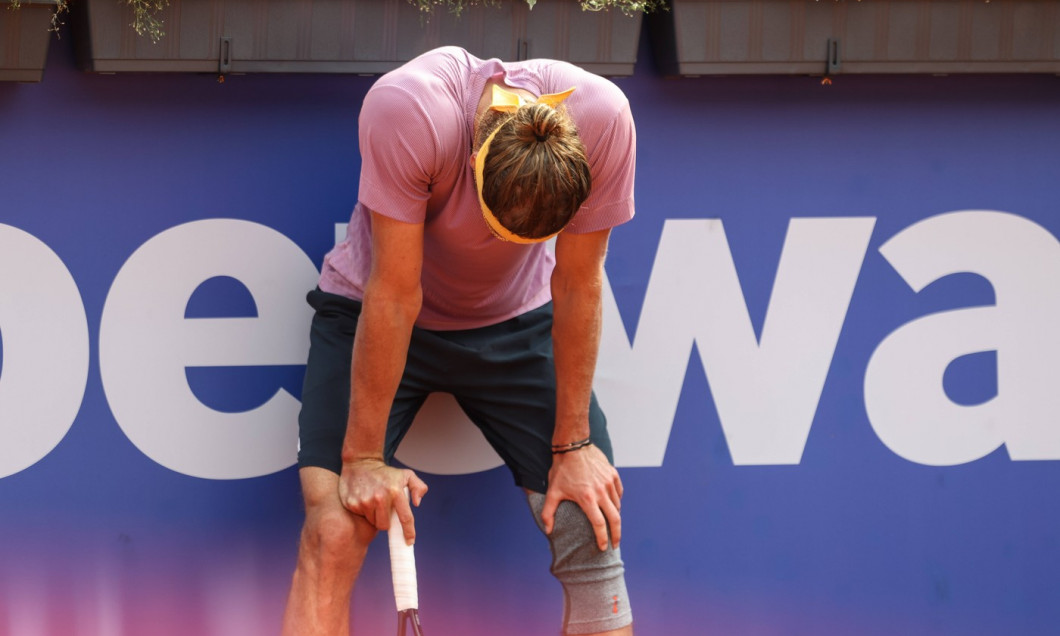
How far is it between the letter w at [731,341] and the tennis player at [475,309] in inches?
10.7

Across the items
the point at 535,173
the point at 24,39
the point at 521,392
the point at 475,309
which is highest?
the point at 24,39

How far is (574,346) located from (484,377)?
0.21 meters

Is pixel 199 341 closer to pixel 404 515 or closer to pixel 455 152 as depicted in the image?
pixel 404 515

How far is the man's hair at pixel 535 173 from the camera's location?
5.03ft

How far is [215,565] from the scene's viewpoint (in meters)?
2.20

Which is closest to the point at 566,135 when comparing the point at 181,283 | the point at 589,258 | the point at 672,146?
the point at 589,258

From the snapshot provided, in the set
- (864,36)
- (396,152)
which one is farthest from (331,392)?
(864,36)

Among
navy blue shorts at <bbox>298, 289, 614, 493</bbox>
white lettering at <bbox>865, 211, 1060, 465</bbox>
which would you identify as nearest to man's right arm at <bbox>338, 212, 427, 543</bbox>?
navy blue shorts at <bbox>298, 289, 614, 493</bbox>

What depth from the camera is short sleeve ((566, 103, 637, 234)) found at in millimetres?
1710

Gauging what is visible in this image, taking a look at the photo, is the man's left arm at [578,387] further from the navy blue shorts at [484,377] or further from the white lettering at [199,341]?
the white lettering at [199,341]

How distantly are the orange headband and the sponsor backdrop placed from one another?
57cm

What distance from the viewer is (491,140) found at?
1570mm

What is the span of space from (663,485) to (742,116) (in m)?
0.76

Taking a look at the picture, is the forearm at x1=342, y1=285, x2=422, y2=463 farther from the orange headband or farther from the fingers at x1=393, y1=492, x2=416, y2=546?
the orange headband
